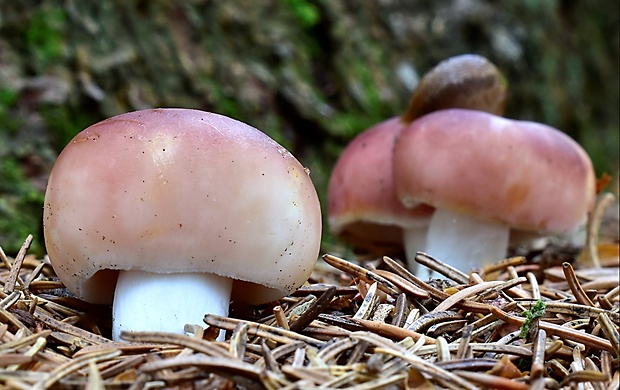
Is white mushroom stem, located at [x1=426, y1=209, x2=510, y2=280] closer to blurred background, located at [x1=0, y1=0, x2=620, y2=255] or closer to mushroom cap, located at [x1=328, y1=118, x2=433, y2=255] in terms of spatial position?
mushroom cap, located at [x1=328, y1=118, x2=433, y2=255]

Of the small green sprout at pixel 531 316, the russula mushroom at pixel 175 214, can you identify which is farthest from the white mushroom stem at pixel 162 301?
the small green sprout at pixel 531 316

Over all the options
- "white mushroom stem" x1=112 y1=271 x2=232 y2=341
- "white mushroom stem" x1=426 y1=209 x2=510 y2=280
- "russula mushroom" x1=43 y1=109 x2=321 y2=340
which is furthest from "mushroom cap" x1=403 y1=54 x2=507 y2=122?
"white mushroom stem" x1=112 y1=271 x2=232 y2=341

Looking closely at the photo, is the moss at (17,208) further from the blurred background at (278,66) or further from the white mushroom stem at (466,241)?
the white mushroom stem at (466,241)

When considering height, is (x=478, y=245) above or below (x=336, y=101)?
below

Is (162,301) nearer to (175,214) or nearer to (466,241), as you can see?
(175,214)

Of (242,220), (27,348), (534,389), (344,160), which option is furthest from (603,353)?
(344,160)

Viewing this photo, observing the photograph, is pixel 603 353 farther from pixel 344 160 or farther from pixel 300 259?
pixel 344 160

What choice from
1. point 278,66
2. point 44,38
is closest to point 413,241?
point 278,66
